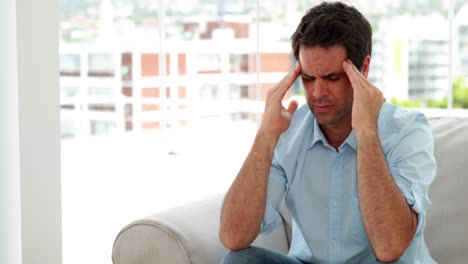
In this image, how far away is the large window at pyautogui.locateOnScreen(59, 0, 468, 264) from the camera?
4203 millimetres

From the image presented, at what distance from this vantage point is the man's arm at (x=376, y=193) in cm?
227

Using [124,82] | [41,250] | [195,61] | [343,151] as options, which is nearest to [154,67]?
[195,61]

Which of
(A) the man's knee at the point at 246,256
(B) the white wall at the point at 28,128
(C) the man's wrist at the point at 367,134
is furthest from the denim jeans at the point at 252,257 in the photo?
(B) the white wall at the point at 28,128

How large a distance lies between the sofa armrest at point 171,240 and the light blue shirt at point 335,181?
0.66 feet

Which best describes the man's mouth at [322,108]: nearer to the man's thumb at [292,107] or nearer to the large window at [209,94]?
the man's thumb at [292,107]

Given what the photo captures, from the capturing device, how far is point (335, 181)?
2.53 metres

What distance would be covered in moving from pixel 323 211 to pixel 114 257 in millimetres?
652

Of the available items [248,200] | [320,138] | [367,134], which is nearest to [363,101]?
[367,134]

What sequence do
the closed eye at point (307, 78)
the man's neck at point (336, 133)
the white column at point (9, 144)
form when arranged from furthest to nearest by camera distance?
the white column at point (9, 144), the man's neck at point (336, 133), the closed eye at point (307, 78)

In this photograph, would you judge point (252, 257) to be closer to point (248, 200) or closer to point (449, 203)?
point (248, 200)

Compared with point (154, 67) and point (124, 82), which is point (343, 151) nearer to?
point (154, 67)

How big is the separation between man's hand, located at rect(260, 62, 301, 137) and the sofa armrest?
34 centimetres

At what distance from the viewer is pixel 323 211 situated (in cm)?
255

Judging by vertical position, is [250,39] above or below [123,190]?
above
